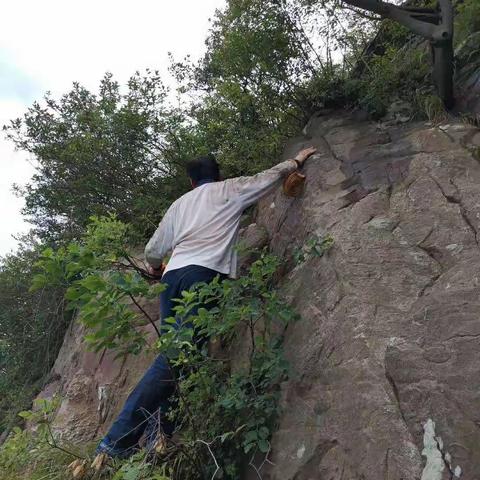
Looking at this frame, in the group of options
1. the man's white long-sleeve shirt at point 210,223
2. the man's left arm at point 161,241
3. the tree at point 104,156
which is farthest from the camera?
the tree at point 104,156

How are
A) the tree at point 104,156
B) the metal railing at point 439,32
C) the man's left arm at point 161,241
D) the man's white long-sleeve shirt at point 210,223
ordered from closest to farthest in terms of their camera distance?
the man's white long-sleeve shirt at point 210,223
the man's left arm at point 161,241
the metal railing at point 439,32
the tree at point 104,156

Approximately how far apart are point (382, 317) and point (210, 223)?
1.57m

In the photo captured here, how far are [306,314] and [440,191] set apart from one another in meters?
1.26

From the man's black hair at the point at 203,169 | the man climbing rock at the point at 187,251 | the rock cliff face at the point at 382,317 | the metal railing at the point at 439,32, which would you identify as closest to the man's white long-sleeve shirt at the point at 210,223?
the man climbing rock at the point at 187,251

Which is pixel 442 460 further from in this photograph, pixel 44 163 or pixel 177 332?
pixel 44 163

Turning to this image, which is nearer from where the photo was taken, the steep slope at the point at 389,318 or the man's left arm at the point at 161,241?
the steep slope at the point at 389,318

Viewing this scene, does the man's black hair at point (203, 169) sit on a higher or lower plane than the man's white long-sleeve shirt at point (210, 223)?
higher

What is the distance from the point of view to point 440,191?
3695mm

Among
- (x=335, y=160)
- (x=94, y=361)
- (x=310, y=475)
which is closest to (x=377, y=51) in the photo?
(x=335, y=160)

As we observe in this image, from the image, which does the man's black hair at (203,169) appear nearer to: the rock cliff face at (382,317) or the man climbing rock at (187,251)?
the man climbing rock at (187,251)

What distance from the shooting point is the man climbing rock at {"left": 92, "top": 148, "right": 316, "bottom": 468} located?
3.42m

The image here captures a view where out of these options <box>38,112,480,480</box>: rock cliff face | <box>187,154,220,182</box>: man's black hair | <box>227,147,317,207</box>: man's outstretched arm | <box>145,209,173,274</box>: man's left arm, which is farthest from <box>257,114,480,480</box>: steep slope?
<box>145,209,173,274</box>: man's left arm

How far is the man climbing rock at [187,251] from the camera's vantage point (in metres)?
3.42

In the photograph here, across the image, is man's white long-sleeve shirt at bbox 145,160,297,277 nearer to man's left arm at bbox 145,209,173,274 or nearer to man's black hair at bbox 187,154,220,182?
man's left arm at bbox 145,209,173,274
